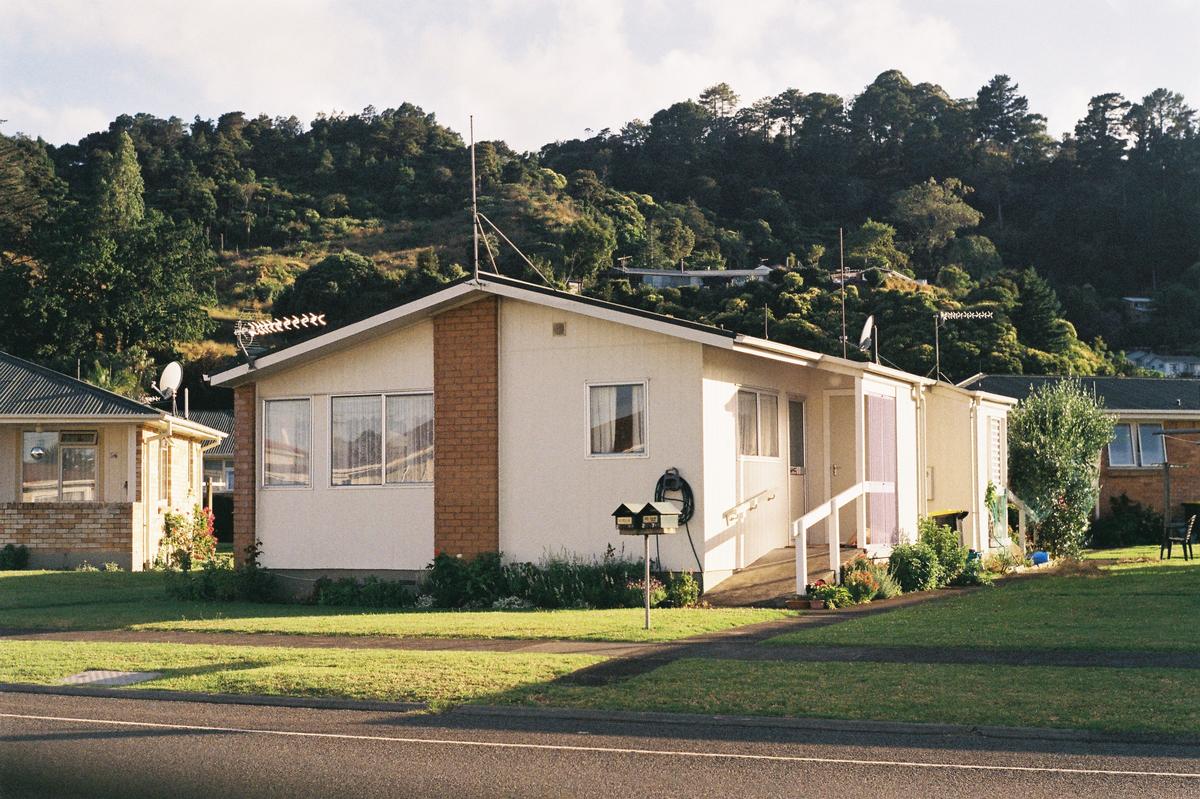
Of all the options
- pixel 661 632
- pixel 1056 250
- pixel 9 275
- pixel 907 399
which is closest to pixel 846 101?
pixel 1056 250

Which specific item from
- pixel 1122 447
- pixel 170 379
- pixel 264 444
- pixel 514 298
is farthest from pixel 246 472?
pixel 1122 447

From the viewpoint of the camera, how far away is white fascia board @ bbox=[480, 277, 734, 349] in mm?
19453

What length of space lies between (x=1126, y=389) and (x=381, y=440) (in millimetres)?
23966

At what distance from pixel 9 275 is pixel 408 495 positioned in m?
50.5

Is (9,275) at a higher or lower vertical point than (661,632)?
higher

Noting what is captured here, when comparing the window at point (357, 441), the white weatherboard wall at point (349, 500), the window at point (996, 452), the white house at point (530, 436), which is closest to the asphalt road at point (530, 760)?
the white house at point (530, 436)

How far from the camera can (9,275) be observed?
65.1 meters

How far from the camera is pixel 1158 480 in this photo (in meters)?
35.9

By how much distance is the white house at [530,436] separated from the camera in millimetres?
20000

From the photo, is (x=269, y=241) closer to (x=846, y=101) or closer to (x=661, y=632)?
(x=846, y=101)

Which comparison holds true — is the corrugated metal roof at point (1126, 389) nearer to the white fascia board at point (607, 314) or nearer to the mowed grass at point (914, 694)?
the white fascia board at point (607, 314)

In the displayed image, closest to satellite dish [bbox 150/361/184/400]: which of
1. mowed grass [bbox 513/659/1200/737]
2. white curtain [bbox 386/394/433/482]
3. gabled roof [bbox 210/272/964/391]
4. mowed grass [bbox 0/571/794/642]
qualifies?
mowed grass [bbox 0/571/794/642]

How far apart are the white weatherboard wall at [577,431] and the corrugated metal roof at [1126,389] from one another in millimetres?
17994

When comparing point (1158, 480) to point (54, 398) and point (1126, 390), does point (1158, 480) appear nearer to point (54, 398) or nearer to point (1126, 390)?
point (1126, 390)
